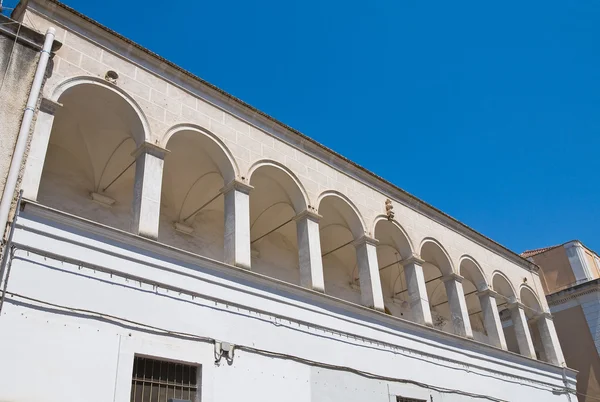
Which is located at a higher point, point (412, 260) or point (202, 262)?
point (412, 260)

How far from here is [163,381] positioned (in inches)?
292

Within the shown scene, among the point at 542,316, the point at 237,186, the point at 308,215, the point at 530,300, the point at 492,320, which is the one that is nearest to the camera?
the point at 237,186

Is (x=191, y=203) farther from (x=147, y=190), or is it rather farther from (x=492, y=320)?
(x=492, y=320)

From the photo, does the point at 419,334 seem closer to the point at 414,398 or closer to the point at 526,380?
the point at 414,398

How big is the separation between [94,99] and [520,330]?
11978 mm

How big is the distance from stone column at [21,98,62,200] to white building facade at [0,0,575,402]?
0.07 feet

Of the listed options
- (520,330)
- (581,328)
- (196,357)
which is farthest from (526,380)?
A: (196,357)

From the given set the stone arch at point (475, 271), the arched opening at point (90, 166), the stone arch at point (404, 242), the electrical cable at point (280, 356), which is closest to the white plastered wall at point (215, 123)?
the stone arch at point (404, 242)

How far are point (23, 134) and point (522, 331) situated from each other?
13.0 m

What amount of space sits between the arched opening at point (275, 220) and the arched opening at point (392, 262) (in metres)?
2.17

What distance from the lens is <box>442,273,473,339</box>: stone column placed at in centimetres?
1297

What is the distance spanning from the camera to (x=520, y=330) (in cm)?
1506

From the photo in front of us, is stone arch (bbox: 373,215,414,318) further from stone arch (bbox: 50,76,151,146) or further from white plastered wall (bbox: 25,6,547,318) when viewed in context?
stone arch (bbox: 50,76,151,146)

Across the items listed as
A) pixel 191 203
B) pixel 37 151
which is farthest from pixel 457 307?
pixel 37 151
